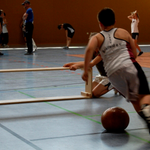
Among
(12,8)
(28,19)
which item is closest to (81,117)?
(28,19)

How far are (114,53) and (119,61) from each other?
11 centimetres

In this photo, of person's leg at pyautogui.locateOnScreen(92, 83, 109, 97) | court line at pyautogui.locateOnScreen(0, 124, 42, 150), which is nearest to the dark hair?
court line at pyautogui.locateOnScreen(0, 124, 42, 150)

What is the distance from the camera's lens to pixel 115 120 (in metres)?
3.96

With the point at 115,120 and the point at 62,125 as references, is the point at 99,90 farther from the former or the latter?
the point at 115,120

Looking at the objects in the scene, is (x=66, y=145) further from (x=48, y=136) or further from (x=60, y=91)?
(x=60, y=91)

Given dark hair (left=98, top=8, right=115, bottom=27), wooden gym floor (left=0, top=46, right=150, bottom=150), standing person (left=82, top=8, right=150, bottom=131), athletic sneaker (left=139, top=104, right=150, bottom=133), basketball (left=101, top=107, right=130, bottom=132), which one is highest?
dark hair (left=98, top=8, right=115, bottom=27)

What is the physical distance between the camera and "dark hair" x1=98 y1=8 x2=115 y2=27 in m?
3.71

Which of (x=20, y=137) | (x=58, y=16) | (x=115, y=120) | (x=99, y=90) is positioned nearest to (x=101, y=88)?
(x=99, y=90)

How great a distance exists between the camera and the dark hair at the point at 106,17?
3713 mm

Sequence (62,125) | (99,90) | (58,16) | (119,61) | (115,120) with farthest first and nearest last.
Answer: (58,16), (99,90), (62,125), (115,120), (119,61)

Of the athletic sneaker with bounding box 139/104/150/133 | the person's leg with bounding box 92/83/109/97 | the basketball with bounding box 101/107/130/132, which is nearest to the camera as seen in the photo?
the athletic sneaker with bounding box 139/104/150/133

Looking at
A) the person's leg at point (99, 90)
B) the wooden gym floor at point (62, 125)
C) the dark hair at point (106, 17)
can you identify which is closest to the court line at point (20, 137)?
the wooden gym floor at point (62, 125)

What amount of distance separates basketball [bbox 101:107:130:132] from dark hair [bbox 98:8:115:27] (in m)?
1.05

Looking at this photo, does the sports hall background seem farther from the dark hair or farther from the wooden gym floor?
the dark hair
